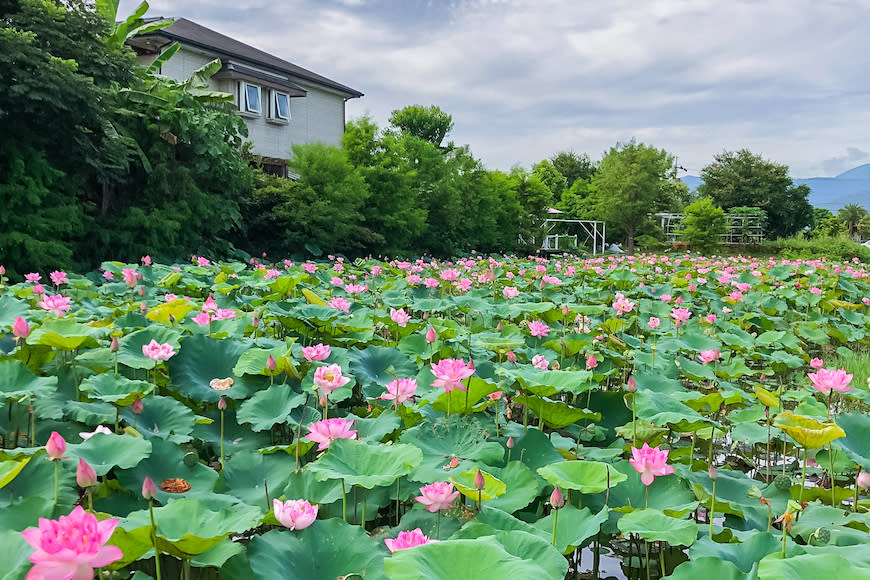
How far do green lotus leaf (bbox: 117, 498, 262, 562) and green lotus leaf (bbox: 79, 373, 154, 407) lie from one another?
675mm

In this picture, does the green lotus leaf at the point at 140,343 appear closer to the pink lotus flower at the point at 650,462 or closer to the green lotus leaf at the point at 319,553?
the green lotus leaf at the point at 319,553

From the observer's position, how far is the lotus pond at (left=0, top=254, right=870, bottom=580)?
1019 millimetres

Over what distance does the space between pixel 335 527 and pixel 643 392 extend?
3.75ft

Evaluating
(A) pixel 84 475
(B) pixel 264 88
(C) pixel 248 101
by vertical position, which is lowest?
(A) pixel 84 475

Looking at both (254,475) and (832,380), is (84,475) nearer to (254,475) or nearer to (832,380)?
(254,475)

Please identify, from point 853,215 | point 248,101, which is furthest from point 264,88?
point 853,215

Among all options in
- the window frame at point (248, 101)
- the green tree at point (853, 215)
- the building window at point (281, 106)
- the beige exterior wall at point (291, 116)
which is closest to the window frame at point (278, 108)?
the building window at point (281, 106)

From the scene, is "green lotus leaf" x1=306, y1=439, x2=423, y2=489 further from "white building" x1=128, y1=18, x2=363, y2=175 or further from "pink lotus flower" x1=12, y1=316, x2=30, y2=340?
"white building" x1=128, y1=18, x2=363, y2=175

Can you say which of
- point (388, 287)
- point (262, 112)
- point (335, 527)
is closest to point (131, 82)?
point (388, 287)

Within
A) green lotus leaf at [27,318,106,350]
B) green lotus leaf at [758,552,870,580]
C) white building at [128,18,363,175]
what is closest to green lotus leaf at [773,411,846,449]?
green lotus leaf at [758,552,870,580]

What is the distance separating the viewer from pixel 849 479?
7.34 feet

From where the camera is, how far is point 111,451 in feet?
4.40

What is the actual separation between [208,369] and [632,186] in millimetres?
25192

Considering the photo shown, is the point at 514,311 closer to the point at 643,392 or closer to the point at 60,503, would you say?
the point at 643,392
